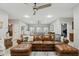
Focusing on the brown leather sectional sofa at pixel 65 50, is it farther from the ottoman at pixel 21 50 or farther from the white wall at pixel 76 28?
the ottoman at pixel 21 50

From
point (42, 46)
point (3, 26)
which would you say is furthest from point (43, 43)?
point (3, 26)

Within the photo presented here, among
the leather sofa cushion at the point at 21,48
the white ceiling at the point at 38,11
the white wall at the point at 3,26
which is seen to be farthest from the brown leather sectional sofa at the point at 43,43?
the white wall at the point at 3,26

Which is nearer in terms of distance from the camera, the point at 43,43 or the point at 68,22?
the point at 68,22

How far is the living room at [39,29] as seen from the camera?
186cm

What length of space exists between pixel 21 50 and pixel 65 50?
756 mm

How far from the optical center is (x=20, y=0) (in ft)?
5.69

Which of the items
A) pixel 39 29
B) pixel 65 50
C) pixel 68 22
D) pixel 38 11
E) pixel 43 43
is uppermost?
pixel 38 11

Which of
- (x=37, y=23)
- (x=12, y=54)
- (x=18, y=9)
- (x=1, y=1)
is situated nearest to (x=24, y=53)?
(x=12, y=54)

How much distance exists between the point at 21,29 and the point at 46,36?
1.55 feet

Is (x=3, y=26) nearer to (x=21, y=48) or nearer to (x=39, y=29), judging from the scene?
(x=21, y=48)

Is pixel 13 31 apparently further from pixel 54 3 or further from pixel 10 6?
pixel 54 3

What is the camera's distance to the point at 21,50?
1877 millimetres

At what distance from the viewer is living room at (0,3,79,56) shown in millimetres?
1855

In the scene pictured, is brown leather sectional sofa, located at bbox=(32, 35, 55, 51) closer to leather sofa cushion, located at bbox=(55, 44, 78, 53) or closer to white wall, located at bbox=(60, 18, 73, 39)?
leather sofa cushion, located at bbox=(55, 44, 78, 53)
